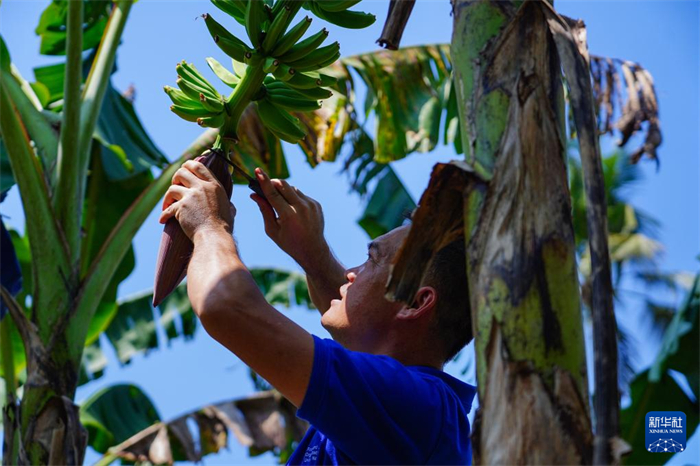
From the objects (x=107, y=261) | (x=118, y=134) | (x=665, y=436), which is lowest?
(x=665, y=436)

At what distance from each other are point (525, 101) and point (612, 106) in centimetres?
284

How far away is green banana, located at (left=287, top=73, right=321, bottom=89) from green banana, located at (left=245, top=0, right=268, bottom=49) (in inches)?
5.7

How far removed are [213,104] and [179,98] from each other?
125 millimetres

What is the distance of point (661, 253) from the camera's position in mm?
10633

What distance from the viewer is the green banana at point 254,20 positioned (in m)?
1.44

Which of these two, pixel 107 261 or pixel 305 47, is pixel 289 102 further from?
pixel 107 261

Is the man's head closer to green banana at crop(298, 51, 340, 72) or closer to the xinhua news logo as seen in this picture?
green banana at crop(298, 51, 340, 72)

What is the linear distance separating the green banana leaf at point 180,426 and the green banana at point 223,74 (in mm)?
2347

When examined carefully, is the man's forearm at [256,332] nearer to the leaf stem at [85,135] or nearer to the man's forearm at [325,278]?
the man's forearm at [325,278]

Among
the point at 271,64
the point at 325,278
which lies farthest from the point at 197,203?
the point at 325,278

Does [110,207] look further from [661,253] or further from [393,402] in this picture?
A: [661,253]

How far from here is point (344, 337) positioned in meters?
1.76

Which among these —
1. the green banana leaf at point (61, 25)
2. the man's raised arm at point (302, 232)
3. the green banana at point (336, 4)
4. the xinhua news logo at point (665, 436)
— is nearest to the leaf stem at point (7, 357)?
the green banana leaf at point (61, 25)

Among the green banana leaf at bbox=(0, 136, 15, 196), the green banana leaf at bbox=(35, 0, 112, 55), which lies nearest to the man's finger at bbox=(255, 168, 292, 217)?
the green banana leaf at bbox=(0, 136, 15, 196)
